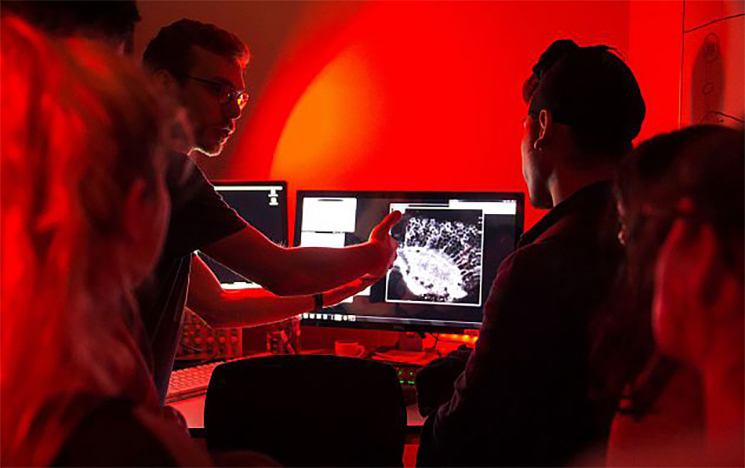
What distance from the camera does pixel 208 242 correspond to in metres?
1.53

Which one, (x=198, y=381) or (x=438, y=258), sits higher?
(x=438, y=258)

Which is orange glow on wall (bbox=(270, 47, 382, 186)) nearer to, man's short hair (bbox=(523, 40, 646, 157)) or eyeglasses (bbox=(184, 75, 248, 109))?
eyeglasses (bbox=(184, 75, 248, 109))

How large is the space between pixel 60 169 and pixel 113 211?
0.06m

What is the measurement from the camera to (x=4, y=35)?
2.33 ft

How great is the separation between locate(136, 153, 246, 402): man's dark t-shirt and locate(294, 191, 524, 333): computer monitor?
0.86m

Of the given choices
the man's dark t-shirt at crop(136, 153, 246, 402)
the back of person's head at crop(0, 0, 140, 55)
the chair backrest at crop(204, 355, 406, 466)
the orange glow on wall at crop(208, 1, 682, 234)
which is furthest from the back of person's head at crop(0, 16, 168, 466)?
the orange glow on wall at crop(208, 1, 682, 234)

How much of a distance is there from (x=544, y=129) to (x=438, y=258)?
0.86 meters

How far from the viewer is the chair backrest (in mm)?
1547

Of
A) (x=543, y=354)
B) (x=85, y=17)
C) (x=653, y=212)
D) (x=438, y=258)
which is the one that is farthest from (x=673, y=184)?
(x=438, y=258)

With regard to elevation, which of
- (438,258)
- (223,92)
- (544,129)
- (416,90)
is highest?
(416,90)

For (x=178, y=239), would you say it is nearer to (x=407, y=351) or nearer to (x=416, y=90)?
(x=407, y=351)

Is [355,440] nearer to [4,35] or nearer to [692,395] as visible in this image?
[692,395]

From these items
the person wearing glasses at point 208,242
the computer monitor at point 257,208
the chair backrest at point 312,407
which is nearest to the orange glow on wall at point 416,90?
the computer monitor at point 257,208

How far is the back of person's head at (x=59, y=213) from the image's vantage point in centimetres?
68
